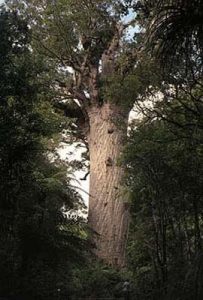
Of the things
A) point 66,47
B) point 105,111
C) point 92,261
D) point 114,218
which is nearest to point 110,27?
point 66,47

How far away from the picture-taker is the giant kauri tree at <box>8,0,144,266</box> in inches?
725

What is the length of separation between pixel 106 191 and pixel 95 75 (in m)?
4.59

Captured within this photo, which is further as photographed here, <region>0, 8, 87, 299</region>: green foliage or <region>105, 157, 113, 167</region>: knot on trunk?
<region>105, 157, 113, 167</region>: knot on trunk

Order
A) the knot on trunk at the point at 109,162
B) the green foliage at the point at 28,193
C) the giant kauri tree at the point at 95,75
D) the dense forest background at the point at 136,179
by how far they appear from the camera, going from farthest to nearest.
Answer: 1. the knot on trunk at the point at 109,162
2. the giant kauri tree at the point at 95,75
3. the green foliage at the point at 28,193
4. the dense forest background at the point at 136,179

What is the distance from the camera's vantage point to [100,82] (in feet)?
65.5

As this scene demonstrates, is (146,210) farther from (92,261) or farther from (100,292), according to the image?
(92,261)

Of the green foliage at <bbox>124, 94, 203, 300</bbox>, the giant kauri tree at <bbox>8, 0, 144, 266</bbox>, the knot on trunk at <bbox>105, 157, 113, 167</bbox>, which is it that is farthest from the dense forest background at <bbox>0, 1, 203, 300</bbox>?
the knot on trunk at <bbox>105, 157, 113, 167</bbox>

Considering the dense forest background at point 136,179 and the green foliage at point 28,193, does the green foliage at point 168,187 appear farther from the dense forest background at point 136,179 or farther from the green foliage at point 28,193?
the green foliage at point 28,193

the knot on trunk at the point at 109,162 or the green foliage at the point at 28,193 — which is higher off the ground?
the knot on trunk at the point at 109,162

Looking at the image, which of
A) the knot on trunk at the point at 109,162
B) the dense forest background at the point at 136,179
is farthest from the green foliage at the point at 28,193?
the knot on trunk at the point at 109,162

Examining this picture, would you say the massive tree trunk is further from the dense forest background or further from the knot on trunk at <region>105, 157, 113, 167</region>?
the dense forest background

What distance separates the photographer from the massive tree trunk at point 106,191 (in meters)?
18.8

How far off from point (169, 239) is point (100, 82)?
9921mm


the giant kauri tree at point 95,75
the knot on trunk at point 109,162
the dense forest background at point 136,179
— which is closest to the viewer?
the dense forest background at point 136,179
